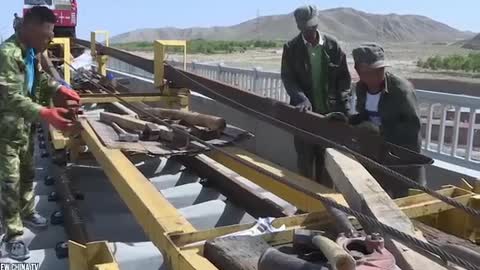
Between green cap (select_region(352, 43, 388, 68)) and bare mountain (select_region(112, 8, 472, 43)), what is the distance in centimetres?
12636

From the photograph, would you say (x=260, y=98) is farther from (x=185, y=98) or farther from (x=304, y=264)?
(x=304, y=264)

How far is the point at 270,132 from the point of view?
8.38 metres

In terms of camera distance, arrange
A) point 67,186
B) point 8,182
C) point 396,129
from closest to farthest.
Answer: point 396,129
point 8,182
point 67,186

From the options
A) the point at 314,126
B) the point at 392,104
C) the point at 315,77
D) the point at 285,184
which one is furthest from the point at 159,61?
the point at 285,184

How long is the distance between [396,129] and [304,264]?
2.04 metres

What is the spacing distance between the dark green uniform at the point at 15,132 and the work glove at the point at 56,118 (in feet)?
0.28

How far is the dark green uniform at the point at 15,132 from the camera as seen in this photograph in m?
4.07

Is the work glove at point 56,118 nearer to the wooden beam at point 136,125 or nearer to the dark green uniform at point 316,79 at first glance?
the wooden beam at point 136,125

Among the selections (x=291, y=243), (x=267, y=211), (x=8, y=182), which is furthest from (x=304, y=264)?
(x=8, y=182)

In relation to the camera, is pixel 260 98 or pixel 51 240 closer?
pixel 51 240

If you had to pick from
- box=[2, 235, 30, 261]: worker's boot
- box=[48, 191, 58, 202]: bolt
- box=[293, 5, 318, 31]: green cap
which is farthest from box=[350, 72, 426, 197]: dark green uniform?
box=[48, 191, 58, 202]: bolt

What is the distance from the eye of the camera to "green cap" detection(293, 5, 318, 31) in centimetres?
509

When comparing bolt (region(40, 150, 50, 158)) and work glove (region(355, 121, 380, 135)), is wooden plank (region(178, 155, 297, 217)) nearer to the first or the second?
work glove (region(355, 121, 380, 135))

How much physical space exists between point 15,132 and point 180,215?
1896mm
